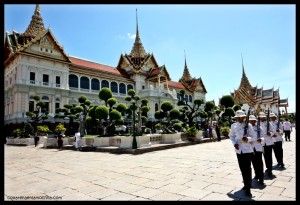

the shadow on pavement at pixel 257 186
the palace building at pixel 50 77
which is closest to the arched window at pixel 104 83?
the palace building at pixel 50 77

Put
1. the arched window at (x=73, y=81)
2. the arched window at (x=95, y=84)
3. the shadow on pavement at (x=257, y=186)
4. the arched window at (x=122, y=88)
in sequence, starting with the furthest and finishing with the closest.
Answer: the arched window at (x=122, y=88) < the arched window at (x=95, y=84) < the arched window at (x=73, y=81) < the shadow on pavement at (x=257, y=186)

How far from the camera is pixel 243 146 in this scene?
5.54 m

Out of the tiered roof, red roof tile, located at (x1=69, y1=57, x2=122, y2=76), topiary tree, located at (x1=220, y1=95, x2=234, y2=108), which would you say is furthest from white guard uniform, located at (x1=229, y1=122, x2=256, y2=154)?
the tiered roof

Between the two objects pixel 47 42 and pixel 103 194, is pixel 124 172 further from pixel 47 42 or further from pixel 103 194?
pixel 47 42

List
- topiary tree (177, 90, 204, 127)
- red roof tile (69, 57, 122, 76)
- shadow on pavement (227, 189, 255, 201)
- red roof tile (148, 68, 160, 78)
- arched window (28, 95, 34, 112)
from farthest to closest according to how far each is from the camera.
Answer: red roof tile (148, 68, 160, 78) < red roof tile (69, 57, 122, 76) < arched window (28, 95, 34, 112) < topiary tree (177, 90, 204, 127) < shadow on pavement (227, 189, 255, 201)

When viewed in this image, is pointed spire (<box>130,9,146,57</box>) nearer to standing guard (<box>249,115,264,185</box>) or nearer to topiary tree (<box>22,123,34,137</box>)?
topiary tree (<box>22,123,34,137</box>)

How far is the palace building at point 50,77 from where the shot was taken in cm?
3088

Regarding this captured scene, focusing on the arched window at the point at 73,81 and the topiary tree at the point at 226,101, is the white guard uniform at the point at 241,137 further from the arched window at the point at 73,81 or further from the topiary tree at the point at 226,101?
the arched window at the point at 73,81

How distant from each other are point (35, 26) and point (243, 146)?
37244 mm

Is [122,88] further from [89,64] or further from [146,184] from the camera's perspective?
[146,184]

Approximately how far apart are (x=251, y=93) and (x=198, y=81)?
688 inches

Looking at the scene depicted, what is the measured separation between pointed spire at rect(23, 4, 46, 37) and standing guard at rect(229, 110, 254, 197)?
35207mm

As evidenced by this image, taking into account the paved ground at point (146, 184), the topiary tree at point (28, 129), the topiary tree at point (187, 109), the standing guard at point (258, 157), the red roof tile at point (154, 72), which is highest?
the red roof tile at point (154, 72)

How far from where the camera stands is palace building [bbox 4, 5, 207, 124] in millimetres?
30878
